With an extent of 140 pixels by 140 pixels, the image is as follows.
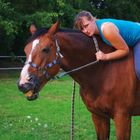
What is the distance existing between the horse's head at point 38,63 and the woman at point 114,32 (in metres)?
0.40

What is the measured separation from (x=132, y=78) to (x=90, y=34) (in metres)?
0.58

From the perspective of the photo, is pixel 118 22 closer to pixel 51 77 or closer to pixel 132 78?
pixel 132 78

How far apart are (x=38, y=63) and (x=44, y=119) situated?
4.29 meters

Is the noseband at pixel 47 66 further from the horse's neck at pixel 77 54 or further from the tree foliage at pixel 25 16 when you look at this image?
the tree foliage at pixel 25 16

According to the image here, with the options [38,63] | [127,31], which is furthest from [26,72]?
[127,31]

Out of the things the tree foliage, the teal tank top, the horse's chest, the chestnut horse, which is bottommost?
the tree foliage

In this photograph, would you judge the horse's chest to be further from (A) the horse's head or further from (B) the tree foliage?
(B) the tree foliage

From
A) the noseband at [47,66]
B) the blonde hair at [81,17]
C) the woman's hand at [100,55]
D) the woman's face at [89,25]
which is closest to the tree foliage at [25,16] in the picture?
the blonde hair at [81,17]

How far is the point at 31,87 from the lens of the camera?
3.64m

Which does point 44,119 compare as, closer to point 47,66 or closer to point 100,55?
point 100,55

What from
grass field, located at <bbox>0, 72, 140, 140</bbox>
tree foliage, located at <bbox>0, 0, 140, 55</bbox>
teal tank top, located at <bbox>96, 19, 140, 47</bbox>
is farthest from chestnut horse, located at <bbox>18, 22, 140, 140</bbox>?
tree foliage, located at <bbox>0, 0, 140, 55</bbox>

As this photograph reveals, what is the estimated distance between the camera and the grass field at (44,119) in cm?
640

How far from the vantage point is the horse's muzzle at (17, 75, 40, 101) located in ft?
11.8

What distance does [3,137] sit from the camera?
6.22 meters
